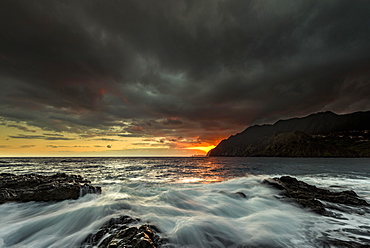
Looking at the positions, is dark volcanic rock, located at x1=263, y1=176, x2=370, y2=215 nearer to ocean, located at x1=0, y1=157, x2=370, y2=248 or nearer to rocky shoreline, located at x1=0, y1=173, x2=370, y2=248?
rocky shoreline, located at x1=0, y1=173, x2=370, y2=248

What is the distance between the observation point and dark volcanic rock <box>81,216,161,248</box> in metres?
4.54

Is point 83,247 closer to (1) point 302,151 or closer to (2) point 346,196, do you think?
(2) point 346,196

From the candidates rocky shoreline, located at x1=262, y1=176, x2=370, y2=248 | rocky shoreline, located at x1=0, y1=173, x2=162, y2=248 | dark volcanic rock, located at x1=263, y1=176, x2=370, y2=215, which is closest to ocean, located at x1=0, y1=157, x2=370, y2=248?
rocky shoreline, located at x1=262, y1=176, x2=370, y2=248

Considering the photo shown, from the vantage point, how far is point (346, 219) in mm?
7984

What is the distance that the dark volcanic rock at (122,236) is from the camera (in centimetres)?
454

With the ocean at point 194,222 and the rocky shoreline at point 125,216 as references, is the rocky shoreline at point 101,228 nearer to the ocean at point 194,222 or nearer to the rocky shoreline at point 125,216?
the rocky shoreline at point 125,216

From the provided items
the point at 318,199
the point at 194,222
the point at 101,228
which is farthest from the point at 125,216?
the point at 318,199

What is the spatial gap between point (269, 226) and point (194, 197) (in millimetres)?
6130

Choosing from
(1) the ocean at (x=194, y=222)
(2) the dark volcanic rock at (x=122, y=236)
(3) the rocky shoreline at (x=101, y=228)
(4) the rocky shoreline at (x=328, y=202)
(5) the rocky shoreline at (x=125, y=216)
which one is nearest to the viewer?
(2) the dark volcanic rock at (x=122, y=236)

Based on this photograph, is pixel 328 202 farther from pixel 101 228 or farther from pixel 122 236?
pixel 101 228

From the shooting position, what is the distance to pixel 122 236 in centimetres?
500

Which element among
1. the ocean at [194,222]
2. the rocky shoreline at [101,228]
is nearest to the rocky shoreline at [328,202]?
the ocean at [194,222]

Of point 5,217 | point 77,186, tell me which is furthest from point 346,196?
point 5,217

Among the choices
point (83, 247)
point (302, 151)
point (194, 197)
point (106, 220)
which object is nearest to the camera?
point (83, 247)
